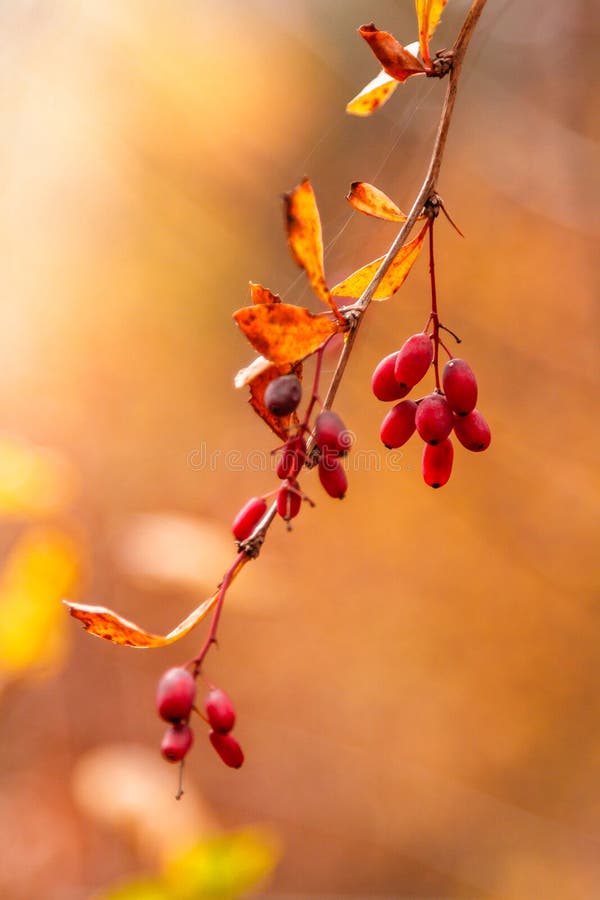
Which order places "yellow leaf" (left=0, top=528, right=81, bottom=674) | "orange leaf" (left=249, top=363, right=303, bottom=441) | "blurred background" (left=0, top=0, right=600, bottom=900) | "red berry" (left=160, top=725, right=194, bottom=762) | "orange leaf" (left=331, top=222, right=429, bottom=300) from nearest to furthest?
"red berry" (left=160, top=725, right=194, bottom=762), "orange leaf" (left=249, top=363, right=303, bottom=441), "orange leaf" (left=331, top=222, right=429, bottom=300), "yellow leaf" (left=0, top=528, right=81, bottom=674), "blurred background" (left=0, top=0, right=600, bottom=900)

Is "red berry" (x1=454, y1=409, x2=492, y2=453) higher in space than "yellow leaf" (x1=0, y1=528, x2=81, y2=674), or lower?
higher

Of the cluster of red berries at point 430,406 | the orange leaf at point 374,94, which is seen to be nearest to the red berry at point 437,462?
the cluster of red berries at point 430,406

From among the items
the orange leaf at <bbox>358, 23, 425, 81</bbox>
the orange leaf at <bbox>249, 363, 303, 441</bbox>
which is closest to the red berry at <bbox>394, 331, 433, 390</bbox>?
the orange leaf at <bbox>249, 363, 303, 441</bbox>

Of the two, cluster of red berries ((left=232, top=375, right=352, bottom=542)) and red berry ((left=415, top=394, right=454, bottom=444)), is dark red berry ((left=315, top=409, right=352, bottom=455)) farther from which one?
red berry ((left=415, top=394, right=454, bottom=444))

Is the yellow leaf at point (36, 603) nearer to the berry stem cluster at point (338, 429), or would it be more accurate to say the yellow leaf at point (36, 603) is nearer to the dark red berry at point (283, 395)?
the berry stem cluster at point (338, 429)

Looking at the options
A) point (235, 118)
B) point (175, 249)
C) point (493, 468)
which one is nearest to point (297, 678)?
point (493, 468)

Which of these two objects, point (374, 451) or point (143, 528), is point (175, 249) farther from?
point (143, 528)
